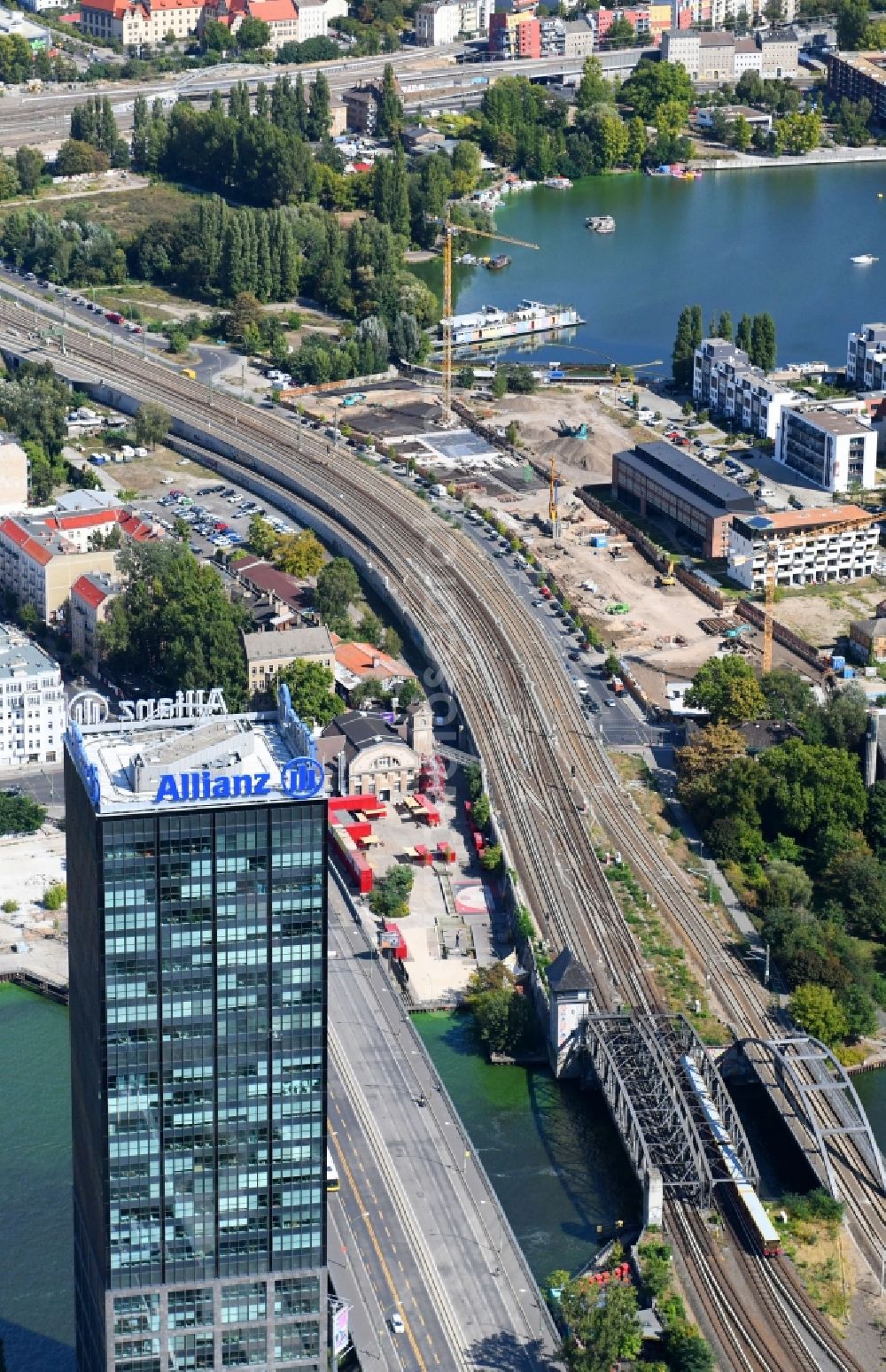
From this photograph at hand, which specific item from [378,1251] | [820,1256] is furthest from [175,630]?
[820,1256]

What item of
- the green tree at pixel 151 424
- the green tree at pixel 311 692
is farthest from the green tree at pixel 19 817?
the green tree at pixel 151 424

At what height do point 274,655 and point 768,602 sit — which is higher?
point 274,655

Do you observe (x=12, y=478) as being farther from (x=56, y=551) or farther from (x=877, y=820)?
(x=877, y=820)

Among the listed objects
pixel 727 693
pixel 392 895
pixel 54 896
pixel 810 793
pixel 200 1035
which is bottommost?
pixel 54 896

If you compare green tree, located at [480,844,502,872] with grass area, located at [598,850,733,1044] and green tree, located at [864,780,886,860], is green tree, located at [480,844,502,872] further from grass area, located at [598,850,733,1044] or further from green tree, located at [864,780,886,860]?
green tree, located at [864,780,886,860]

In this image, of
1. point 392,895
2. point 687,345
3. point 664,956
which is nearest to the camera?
point 664,956

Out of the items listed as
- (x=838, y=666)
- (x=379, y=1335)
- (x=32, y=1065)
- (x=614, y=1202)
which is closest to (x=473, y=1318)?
(x=379, y=1335)

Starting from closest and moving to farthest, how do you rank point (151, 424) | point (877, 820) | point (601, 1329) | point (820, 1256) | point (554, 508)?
point (601, 1329) < point (820, 1256) < point (877, 820) < point (554, 508) < point (151, 424)

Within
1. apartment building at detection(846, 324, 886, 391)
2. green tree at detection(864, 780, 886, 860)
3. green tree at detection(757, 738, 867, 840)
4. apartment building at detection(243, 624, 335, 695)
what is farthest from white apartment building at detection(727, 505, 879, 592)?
green tree at detection(864, 780, 886, 860)
